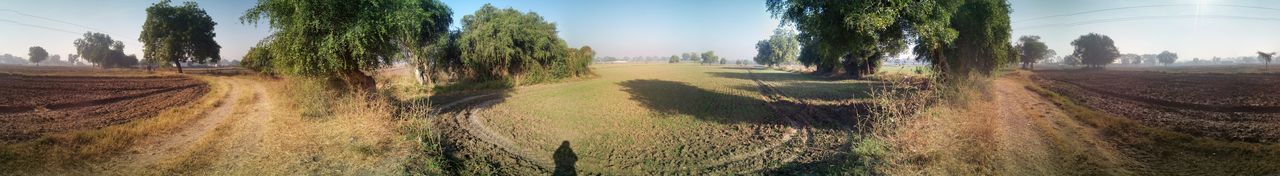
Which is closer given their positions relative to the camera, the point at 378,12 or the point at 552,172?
the point at 552,172

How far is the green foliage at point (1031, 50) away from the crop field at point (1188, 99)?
0.44m

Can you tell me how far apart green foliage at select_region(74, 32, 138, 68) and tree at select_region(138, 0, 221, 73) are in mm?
567

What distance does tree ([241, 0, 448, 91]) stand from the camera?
34.2 feet

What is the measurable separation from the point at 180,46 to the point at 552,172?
1176 centimetres

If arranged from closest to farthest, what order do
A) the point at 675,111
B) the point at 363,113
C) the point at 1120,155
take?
the point at 1120,155 → the point at 363,113 → the point at 675,111

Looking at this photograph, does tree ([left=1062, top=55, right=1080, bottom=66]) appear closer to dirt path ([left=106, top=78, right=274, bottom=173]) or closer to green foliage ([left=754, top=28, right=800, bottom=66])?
dirt path ([left=106, top=78, right=274, bottom=173])

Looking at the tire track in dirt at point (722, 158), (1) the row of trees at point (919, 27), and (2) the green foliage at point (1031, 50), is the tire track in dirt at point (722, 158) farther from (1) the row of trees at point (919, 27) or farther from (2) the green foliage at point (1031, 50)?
(2) the green foliage at point (1031, 50)

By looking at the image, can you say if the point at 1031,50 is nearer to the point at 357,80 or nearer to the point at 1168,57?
the point at 1168,57

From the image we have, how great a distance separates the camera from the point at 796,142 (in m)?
9.20

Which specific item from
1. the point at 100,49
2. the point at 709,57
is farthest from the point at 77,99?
the point at 709,57

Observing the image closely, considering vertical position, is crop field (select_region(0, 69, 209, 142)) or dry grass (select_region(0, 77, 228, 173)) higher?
crop field (select_region(0, 69, 209, 142))

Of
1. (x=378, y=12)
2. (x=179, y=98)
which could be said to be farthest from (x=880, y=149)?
(x=179, y=98)

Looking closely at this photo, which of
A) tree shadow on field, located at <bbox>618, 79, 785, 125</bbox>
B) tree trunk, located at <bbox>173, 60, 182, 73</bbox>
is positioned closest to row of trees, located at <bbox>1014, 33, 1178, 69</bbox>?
tree shadow on field, located at <bbox>618, 79, 785, 125</bbox>

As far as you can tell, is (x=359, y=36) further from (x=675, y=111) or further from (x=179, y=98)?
(x=675, y=111)
